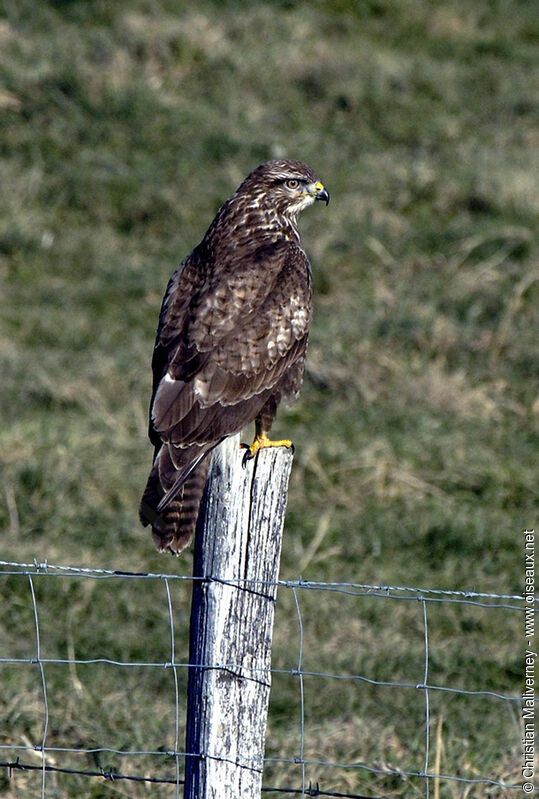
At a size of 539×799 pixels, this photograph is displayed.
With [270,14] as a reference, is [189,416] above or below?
below

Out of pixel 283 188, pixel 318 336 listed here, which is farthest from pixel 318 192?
pixel 318 336

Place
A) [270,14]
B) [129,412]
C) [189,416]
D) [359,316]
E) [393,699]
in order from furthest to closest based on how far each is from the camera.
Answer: [270,14] < [359,316] < [129,412] < [393,699] < [189,416]

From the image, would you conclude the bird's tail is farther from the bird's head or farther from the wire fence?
the bird's head

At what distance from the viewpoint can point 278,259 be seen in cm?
478

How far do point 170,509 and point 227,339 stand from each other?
0.90 m

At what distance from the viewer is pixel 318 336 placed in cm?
913

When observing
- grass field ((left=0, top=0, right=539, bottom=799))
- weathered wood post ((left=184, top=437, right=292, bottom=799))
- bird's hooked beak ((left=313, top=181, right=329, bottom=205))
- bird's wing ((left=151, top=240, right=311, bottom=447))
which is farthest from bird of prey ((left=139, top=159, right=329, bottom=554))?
grass field ((left=0, top=0, right=539, bottom=799))

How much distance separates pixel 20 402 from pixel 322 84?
5890 mm

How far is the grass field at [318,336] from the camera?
570 centimetres

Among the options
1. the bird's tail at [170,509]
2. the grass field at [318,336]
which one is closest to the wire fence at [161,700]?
the grass field at [318,336]

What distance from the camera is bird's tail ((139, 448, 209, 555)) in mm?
3816

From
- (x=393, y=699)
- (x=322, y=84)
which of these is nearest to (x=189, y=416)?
(x=393, y=699)

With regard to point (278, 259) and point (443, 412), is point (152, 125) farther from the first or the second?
point (278, 259)

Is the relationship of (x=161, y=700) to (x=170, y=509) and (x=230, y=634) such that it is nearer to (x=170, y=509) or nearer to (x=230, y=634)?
A: (x=170, y=509)
